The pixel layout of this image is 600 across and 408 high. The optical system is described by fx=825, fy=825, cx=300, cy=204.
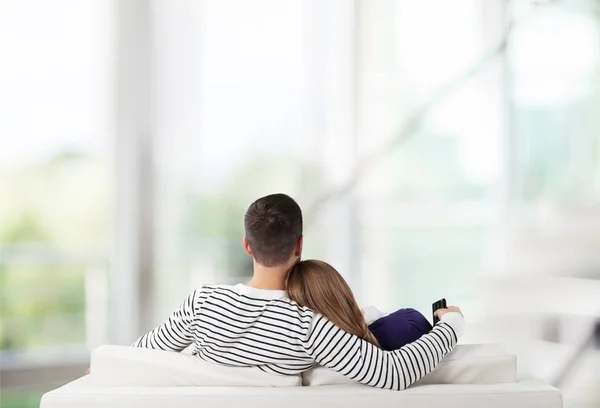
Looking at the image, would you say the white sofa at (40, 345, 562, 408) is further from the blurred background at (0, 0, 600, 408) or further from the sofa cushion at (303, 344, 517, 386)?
the blurred background at (0, 0, 600, 408)

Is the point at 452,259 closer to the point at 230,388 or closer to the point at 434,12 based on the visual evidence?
the point at 434,12

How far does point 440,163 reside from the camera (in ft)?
15.2

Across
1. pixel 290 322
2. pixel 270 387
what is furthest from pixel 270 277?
pixel 270 387

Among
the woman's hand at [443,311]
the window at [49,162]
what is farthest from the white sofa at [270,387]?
the window at [49,162]

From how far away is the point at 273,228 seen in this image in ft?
6.06

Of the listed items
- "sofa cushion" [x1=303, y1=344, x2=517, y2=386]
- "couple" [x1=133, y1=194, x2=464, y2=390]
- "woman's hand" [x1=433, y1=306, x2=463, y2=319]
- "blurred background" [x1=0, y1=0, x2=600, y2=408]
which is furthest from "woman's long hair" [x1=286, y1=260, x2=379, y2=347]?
"blurred background" [x1=0, y1=0, x2=600, y2=408]

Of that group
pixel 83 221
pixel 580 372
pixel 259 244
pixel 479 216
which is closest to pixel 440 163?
pixel 479 216

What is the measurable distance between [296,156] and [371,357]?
289cm

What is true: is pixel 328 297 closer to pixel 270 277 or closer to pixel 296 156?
pixel 270 277

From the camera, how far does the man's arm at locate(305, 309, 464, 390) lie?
1788 millimetres

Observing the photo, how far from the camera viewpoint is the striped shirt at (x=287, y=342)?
1796 mm

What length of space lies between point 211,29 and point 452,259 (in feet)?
6.04

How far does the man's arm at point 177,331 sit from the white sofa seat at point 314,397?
0.62 feet

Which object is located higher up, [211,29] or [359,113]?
[211,29]
